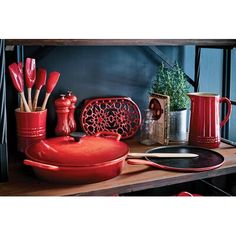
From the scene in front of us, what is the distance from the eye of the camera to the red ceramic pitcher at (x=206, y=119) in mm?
1508

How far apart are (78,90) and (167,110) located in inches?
13.9

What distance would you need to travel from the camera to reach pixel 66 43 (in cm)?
126

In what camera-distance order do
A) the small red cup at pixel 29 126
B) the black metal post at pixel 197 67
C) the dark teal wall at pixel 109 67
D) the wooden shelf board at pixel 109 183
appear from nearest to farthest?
1. the wooden shelf board at pixel 109 183
2. the small red cup at pixel 29 126
3. the dark teal wall at pixel 109 67
4. the black metal post at pixel 197 67

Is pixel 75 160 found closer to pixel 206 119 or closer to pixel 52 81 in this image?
pixel 52 81

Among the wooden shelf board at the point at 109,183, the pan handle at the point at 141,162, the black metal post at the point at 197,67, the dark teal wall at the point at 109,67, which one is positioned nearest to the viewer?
the wooden shelf board at the point at 109,183

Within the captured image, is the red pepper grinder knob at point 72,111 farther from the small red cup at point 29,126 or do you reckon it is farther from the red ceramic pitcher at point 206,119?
the red ceramic pitcher at point 206,119

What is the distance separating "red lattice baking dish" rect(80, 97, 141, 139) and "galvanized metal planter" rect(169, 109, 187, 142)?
0.44ft

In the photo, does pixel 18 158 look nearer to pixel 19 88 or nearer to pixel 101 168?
pixel 19 88

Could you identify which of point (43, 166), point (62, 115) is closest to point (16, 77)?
point (62, 115)

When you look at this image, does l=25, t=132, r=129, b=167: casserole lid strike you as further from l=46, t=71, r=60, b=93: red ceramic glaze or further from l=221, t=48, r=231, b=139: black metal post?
l=221, t=48, r=231, b=139: black metal post

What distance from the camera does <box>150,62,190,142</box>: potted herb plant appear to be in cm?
162

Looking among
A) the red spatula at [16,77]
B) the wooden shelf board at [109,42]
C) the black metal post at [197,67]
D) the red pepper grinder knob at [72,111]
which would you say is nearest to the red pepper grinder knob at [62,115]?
the red pepper grinder knob at [72,111]

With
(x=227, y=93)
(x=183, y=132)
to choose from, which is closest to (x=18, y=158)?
(x=183, y=132)

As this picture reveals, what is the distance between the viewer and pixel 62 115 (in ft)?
4.99
